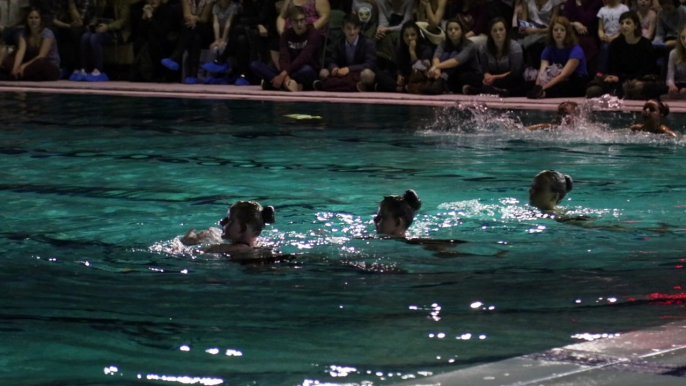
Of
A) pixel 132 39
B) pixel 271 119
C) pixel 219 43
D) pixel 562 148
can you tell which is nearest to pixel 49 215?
pixel 562 148

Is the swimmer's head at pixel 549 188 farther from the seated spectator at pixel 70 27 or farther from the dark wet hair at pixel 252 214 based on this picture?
the seated spectator at pixel 70 27

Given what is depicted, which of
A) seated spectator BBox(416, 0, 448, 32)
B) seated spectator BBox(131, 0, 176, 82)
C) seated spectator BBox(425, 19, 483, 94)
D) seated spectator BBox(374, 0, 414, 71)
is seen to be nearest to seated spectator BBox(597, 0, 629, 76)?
seated spectator BBox(425, 19, 483, 94)

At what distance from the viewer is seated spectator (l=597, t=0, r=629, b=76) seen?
50.3 feet

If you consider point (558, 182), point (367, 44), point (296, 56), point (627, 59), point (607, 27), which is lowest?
point (558, 182)

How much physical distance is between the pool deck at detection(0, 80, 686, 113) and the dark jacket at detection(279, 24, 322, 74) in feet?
1.76

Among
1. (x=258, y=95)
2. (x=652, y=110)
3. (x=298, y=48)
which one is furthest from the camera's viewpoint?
(x=298, y=48)

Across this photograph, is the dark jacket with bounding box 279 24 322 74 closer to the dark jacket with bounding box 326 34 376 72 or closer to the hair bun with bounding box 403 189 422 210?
the dark jacket with bounding box 326 34 376 72

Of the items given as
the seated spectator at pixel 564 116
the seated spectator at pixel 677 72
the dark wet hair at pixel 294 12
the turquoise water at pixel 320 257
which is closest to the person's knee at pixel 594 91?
the seated spectator at pixel 677 72

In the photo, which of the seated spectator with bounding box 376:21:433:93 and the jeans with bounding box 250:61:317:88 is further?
the jeans with bounding box 250:61:317:88

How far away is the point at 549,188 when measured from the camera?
7051mm

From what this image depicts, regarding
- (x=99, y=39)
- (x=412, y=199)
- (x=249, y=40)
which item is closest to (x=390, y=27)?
(x=249, y=40)

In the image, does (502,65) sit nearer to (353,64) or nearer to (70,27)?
(353,64)

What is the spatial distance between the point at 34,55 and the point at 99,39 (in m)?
1.13

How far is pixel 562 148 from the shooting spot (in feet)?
35.8
